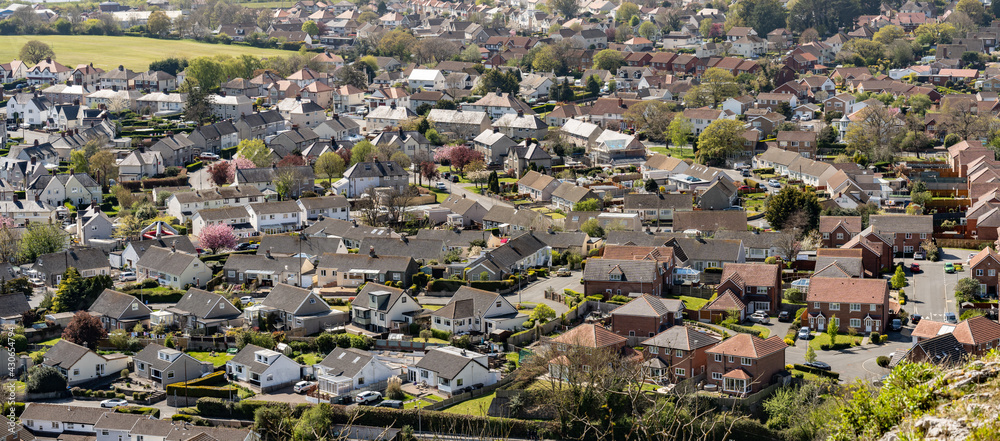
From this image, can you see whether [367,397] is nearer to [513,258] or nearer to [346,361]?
[346,361]

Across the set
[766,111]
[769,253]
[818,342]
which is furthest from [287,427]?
[766,111]

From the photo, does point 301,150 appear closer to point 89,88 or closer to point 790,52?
point 89,88

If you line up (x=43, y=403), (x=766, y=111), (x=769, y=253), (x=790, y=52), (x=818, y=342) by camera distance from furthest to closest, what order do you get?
(x=790, y=52)
(x=766, y=111)
(x=769, y=253)
(x=818, y=342)
(x=43, y=403)

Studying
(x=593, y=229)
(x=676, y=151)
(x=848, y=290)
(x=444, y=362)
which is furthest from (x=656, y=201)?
(x=444, y=362)

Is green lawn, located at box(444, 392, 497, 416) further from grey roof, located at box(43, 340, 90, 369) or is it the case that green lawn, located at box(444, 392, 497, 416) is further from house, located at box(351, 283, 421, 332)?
grey roof, located at box(43, 340, 90, 369)

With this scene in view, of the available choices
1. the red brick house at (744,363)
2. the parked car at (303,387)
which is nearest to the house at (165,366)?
the parked car at (303,387)

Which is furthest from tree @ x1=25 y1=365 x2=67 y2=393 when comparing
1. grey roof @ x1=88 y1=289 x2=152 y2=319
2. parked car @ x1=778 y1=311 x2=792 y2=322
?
parked car @ x1=778 y1=311 x2=792 y2=322
